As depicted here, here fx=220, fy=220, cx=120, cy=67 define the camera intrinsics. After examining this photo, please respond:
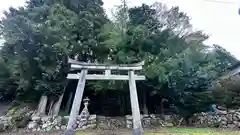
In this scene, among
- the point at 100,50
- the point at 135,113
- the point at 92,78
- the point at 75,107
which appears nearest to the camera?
the point at 75,107

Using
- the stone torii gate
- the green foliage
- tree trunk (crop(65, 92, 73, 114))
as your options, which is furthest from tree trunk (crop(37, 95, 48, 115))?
the stone torii gate

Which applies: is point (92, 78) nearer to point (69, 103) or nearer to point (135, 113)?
point (135, 113)

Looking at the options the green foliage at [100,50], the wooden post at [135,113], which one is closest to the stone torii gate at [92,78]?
the wooden post at [135,113]

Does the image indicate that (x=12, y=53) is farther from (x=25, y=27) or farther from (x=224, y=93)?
(x=224, y=93)

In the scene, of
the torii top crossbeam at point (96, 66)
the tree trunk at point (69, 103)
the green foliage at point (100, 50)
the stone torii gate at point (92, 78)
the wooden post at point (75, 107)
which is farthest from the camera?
the tree trunk at point (69, 103)

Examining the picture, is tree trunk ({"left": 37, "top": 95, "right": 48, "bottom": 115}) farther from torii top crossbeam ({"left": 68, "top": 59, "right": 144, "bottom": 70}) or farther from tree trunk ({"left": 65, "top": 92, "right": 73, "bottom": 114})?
torii top crossbeam ({"left": 68, "top": 59, "right": 144, "bottom": 70})

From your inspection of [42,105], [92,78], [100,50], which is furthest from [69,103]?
[92,78]

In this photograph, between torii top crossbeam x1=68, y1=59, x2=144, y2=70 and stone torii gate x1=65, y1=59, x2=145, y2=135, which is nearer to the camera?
stone torii gate x1=65, y1=59, x2=145, y2=135

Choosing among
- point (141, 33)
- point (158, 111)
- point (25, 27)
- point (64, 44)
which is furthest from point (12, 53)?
point (158, 111)

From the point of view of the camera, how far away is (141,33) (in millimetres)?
8703

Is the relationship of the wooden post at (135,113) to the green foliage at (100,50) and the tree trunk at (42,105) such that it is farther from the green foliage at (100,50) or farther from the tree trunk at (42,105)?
the tree trunk at (42,105)

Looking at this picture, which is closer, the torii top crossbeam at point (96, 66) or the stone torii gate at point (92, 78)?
the stone torii gate at point (92, 78)

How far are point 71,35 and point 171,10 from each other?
5904 mm

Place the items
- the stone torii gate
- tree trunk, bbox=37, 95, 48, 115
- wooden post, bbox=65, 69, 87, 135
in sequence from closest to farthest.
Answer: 1. wooden post, bbox=65, 69, 87, 135
2. the stone torii gate
3. tree trunk, bbox=37, 95, 48, 115
